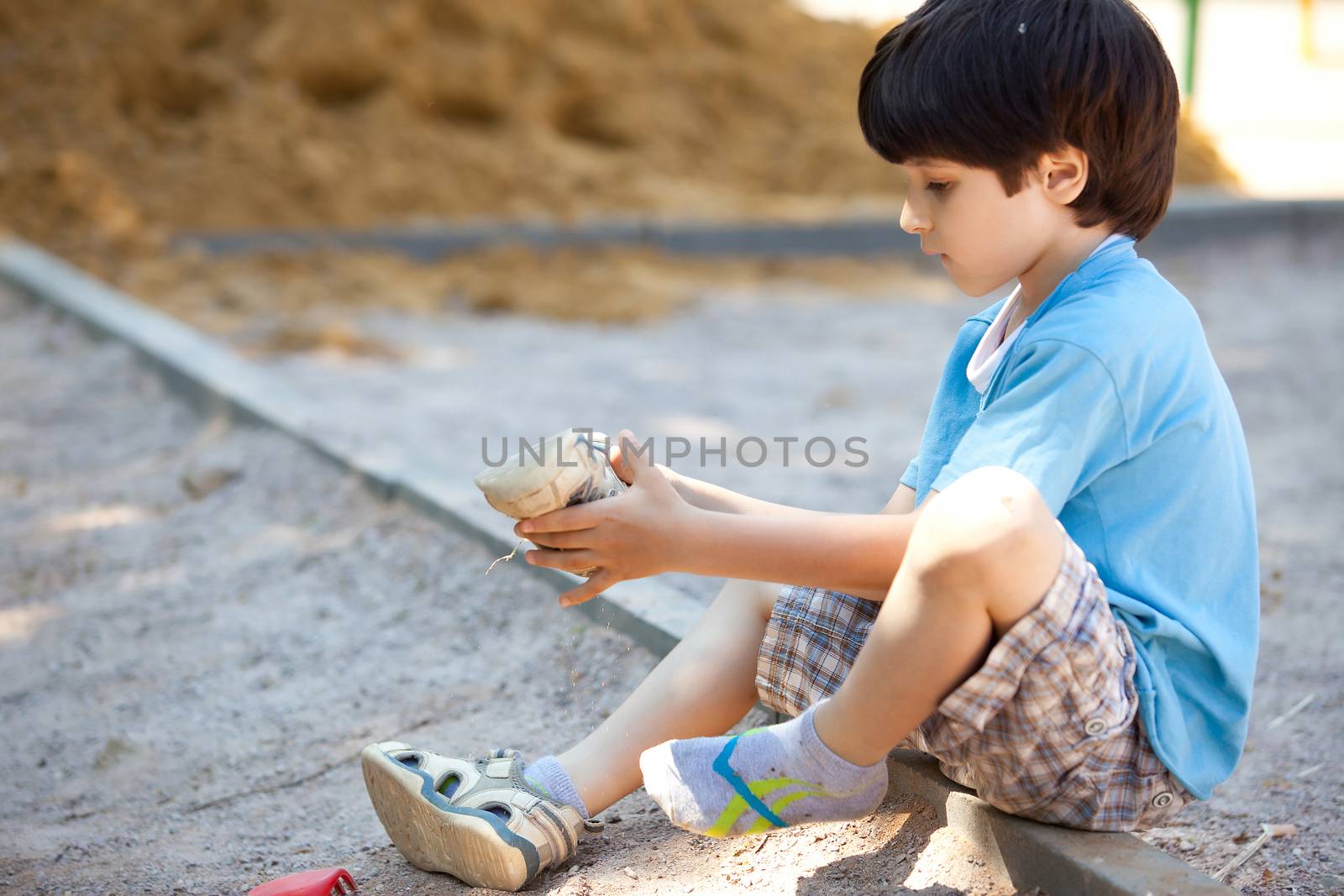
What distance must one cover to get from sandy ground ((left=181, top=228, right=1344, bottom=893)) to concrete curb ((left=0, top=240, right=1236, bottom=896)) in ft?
0.79

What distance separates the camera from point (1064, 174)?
144 centimetres

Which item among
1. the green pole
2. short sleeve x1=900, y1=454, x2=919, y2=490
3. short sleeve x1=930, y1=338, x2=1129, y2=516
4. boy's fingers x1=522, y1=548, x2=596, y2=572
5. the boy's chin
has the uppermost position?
the green pole

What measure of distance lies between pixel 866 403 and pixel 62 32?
5555 mm

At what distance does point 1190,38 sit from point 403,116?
20.3ft

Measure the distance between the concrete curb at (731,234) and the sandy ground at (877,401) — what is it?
0.79 ft

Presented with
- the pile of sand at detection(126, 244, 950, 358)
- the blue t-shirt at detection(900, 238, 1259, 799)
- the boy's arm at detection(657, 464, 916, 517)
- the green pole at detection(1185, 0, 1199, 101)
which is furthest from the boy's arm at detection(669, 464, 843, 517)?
the green pole at detection(1185, 0, 1199, 101)

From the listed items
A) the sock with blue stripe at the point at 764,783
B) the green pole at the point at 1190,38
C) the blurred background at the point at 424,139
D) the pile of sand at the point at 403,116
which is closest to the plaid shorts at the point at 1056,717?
the sock with blue stripe at the point at 764,783

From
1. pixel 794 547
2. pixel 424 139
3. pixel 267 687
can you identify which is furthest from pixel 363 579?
pixel 424 139

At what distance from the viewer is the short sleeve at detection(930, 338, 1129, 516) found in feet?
4.30

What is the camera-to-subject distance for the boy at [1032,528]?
129cm

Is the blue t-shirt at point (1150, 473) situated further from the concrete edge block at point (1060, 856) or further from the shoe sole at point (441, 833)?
the shoe sole at point (441, 833)

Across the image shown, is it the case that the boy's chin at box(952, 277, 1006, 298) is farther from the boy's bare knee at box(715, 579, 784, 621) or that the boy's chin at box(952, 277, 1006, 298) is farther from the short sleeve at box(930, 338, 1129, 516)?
the boy's bare knee at box(715, 579, 784, 621)

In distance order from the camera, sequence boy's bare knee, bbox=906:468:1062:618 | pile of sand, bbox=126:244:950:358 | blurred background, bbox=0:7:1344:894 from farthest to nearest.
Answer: pile of sand, bbox=126:244:950:358 < blurred background, bbox=0:7:1344:894 < boy's bare knee, bbox=906:468:1062:618

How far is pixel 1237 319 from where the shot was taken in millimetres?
5320
